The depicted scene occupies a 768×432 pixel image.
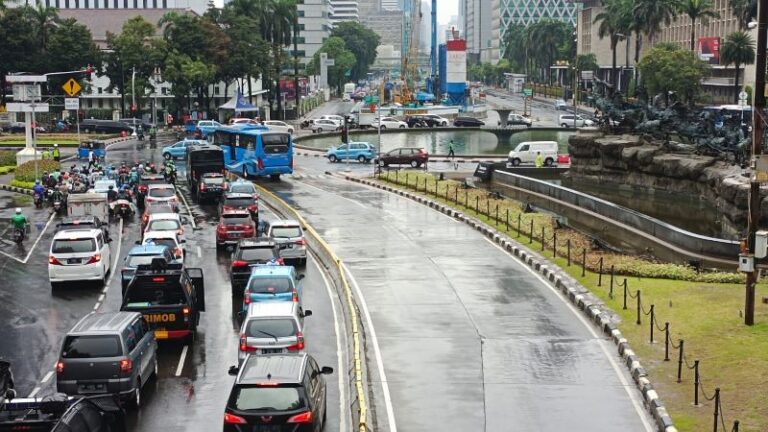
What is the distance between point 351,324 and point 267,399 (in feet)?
34.9

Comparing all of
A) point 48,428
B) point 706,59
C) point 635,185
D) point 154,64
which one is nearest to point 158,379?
point 48,428

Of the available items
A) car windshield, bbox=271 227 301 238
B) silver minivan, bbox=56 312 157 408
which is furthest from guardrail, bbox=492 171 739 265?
silver minivan, bbox=56 312 157 408

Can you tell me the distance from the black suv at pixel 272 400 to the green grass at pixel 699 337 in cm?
699

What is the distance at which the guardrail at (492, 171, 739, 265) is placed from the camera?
38.5m

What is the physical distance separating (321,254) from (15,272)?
35.8 ft

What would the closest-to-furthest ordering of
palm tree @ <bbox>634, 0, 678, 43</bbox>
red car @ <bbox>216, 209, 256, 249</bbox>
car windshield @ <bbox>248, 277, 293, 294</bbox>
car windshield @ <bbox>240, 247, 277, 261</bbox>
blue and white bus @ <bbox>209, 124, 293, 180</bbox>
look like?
car windshield @ <bbox>248, 277, 293, 294</bbox>, car windshield @ <bbox>240, 247, 277, 261</bbox>, red car @ <bbox>216, 209, 256, 249</bbox>, blue and white bus @ <bbox>209, 124, 293, 180</bbox>, palm tree @ <bbox>634, 0, 678, 43</bbox>

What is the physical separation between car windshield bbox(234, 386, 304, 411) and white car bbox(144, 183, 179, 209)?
1190 inches

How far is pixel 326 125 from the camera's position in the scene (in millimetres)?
111312

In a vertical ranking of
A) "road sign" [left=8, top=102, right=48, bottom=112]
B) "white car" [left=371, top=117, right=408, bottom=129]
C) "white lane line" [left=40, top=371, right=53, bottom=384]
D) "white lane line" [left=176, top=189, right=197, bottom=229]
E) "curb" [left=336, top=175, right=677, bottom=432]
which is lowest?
"white lane line" [left=40, top=371, right=53, bottom=384]

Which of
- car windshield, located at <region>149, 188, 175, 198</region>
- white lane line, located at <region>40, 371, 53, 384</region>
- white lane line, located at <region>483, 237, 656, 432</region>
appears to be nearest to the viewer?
white lane line, located at <region>483, 237, 656, 432</region>

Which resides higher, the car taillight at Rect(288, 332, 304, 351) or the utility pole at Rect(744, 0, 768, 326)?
the utility pole at Rect(744, 0, 768, 326)

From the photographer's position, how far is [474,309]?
98.5 feet

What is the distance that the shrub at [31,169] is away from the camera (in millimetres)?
62875

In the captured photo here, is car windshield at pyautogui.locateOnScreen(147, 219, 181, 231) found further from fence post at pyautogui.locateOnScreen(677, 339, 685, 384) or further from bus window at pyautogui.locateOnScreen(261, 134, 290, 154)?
bus window at pyautogui.locateOnScreen(261, 134, 290, 154)
